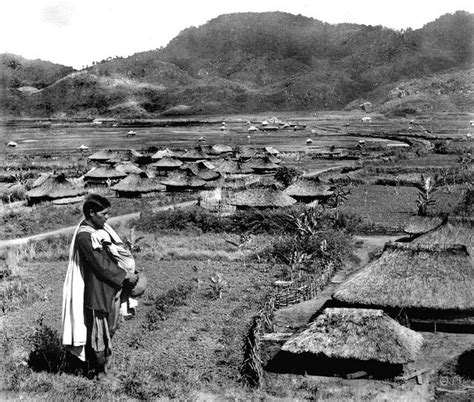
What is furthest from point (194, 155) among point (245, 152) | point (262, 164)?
point (262, 164)

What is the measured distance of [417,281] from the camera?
1090cm

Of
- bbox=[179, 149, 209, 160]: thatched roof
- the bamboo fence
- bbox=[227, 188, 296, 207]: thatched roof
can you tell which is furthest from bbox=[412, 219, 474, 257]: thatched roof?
bbox=[179, 149, 209, 160]: thatched roof

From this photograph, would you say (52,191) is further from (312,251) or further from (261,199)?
(312,251)

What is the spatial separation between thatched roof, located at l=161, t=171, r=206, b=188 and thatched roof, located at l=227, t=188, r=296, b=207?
22.6ft

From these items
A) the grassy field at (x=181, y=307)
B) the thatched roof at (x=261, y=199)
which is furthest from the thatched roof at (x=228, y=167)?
the thatched roof at (x=261, y=199)

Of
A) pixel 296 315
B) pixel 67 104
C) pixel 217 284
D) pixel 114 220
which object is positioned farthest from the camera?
pixel 67 104

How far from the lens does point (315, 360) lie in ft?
30.6

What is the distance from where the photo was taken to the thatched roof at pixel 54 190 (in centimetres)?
2683

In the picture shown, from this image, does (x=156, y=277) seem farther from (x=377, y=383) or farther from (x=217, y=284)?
(x=377, y=383)

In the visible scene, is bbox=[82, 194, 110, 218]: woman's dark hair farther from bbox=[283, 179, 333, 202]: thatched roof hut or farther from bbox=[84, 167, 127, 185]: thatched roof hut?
bbox=[84, 167, 127, 185]: thatched roof hut

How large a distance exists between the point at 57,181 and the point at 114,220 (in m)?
5.88

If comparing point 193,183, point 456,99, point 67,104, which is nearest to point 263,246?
point 193,183

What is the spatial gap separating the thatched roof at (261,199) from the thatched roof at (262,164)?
13162 mm

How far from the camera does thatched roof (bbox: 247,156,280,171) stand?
3559 centimetres
